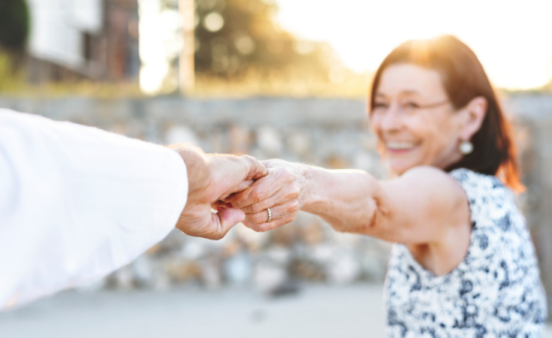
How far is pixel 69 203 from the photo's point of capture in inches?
34.5

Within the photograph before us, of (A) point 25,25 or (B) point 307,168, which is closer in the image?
(B) point 307,168

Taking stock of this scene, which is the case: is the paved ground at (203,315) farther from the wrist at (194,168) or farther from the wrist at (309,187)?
the wrist at (194,168)

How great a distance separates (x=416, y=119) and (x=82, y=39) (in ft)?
46.1

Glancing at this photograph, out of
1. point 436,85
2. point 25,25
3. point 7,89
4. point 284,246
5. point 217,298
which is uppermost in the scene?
point 25,25

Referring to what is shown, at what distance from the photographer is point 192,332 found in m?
3.77

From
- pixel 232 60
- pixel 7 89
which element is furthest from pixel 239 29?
pixel 7 89

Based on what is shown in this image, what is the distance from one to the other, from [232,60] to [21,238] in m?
27.8

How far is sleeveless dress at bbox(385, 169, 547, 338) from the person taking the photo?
174 centimetres

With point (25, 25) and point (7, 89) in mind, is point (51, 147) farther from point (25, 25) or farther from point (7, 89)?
point (25, 25)

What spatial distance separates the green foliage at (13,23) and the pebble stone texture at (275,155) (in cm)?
664

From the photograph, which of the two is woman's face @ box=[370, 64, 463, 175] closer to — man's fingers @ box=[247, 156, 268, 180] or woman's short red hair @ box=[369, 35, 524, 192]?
woman's short red hair @ box=[369, 35, 524, 192]

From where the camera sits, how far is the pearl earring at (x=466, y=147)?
212 cm

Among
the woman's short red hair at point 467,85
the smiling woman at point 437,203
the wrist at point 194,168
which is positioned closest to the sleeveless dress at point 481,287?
the smiling woman at point 437,203

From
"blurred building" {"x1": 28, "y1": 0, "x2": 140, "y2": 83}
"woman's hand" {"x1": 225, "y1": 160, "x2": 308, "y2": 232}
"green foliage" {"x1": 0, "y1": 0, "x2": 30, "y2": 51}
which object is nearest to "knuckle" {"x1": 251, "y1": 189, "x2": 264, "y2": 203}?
"woman's hand" {"x1": 225, "y1": 160, "x2": 308, "y2": 232}
